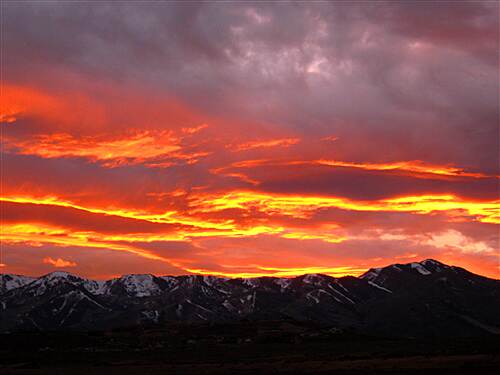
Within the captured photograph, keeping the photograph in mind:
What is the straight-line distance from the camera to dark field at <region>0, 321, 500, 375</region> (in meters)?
84.7

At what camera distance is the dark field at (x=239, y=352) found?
84.7 metres

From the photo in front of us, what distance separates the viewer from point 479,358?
8319cm

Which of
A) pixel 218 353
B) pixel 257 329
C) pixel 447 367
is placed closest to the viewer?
pixel 447 367

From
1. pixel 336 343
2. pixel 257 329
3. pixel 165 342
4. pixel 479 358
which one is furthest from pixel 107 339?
pixel 479 358

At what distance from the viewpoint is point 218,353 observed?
127 m

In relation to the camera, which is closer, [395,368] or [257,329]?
[395,368]

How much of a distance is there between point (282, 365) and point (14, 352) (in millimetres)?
77597

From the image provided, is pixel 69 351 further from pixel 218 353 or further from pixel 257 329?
pixel 257 329

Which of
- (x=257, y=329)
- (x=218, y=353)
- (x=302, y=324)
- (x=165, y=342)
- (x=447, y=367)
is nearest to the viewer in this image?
(x=447, y=367)

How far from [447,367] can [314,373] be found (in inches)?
674

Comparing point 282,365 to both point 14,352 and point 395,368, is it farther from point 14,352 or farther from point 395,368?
point 14,352

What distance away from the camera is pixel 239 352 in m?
128

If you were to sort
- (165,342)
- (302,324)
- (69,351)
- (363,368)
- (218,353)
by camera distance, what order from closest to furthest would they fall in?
(363,368), (218,353), (69,351), (165,342), (302,324)

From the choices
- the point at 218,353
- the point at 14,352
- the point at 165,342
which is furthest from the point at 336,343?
the point at 14,352
